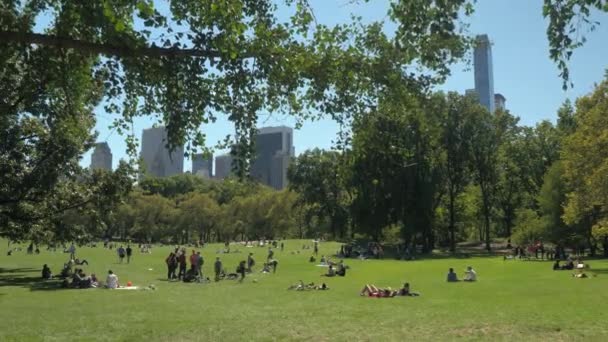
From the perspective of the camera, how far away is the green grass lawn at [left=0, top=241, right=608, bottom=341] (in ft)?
41.7

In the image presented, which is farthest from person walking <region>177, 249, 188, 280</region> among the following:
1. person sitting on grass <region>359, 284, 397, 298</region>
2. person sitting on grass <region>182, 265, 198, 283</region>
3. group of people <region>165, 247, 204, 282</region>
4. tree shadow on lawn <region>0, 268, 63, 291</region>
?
person sitting on grass <region>359, 284, 397, 298</region>

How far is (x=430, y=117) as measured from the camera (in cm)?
896

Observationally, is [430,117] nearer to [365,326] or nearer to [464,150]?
[365,326]

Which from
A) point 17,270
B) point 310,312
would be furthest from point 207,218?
point 310,312

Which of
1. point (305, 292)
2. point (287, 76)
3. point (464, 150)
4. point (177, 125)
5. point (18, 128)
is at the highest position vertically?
point (464, 150)

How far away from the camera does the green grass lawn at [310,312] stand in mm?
12711

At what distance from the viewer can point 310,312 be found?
55.0 ft

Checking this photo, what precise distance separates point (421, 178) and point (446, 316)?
4968 centimetres

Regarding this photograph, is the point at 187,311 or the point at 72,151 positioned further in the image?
the point at 72,151

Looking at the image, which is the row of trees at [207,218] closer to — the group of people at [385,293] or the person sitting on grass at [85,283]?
the person sitting on grass at [85,283]

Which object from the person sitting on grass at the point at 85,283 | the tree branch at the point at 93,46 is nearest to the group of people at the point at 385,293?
the person sitting on grass at the point at 85,283

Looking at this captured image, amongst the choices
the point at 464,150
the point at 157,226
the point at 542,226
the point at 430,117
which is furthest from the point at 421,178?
the point at 157,226

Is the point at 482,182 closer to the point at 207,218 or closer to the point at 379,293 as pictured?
the point at 379,293

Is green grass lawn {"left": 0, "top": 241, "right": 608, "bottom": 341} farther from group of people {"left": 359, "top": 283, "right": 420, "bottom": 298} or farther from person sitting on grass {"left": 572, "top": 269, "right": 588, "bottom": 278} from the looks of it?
person sitting on grass {"left": 572, "top": 269, "right": 588, "bottom": 278}
